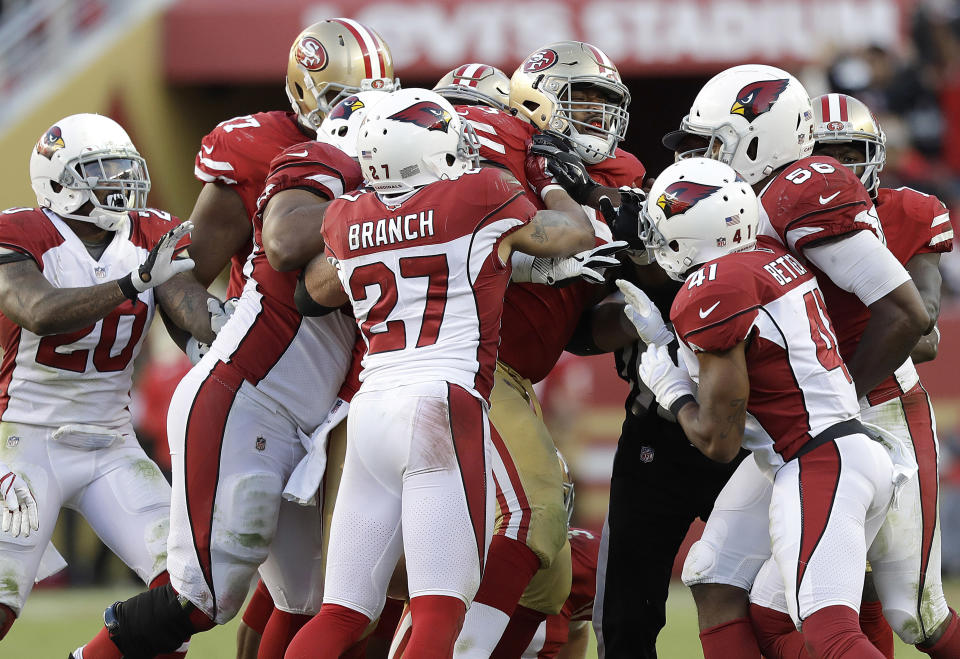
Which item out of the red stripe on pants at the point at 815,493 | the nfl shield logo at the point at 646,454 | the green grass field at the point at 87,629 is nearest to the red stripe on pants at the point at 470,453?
the red stripe on pants at the point at 815,493

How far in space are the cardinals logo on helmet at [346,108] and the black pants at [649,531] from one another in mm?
1507

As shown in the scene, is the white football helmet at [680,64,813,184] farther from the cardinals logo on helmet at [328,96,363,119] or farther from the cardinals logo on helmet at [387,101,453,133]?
the cardinals logo on helmet at [328,96,363,119]

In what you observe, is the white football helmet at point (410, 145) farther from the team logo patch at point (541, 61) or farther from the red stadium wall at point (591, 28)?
the red stadium wall at point (591, 28)

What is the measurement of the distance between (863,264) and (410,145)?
1.42 meters

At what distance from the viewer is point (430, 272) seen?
13.3 ft

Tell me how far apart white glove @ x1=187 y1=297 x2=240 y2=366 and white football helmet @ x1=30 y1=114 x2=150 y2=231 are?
49 centimetres

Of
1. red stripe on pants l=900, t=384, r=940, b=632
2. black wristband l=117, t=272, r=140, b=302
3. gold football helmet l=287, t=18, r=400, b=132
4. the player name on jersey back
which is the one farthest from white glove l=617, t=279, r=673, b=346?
black wristband l=117, t=272, r=140, b=302

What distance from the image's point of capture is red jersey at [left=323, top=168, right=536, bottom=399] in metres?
4.06

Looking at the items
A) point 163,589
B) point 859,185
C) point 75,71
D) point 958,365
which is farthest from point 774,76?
point 75,71

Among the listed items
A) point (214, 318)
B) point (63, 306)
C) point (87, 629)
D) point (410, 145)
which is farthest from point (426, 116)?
point (87, 629)

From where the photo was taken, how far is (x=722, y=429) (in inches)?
158

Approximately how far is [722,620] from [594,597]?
1.02 m

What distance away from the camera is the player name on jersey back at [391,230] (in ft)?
13.3

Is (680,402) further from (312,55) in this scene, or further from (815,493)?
(312,55)
